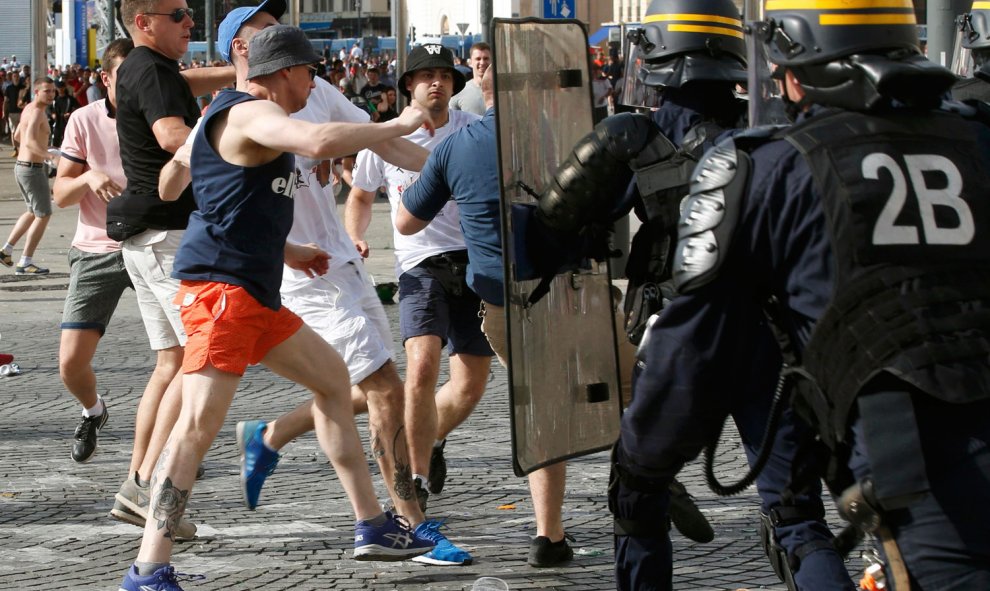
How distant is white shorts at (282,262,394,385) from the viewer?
5.61 m

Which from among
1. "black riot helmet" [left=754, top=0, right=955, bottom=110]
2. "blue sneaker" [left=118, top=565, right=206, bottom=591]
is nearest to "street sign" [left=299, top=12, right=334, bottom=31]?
"blue sneaker" [left=118, top=565, right=206, bottom=591]

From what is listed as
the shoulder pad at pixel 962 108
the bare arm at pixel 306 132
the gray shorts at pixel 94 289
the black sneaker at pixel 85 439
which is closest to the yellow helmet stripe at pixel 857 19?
the shoulder pad at pixel 962 108

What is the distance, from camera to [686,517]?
187 inches

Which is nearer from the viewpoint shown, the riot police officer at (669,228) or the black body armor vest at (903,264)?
the black body armor vest at (903,264)

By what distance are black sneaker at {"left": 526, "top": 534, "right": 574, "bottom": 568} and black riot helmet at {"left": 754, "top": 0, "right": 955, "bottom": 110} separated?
2446mm

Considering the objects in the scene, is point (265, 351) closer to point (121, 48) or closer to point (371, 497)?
point (371, 497)

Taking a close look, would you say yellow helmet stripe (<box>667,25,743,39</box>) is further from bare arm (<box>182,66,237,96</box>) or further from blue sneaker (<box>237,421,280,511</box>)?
bare arm (<box>182,66,237,96</box>)

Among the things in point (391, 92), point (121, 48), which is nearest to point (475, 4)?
point (391, 92)

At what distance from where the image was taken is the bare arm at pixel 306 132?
4414mm

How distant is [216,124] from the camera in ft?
15.4

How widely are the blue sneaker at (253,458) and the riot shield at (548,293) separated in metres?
1.37

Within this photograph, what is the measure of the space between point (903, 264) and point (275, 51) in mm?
2475

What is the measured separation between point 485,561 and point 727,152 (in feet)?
8.41

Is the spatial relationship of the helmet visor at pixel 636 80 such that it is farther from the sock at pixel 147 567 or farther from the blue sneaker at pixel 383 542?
the sock at pixel 147 567
